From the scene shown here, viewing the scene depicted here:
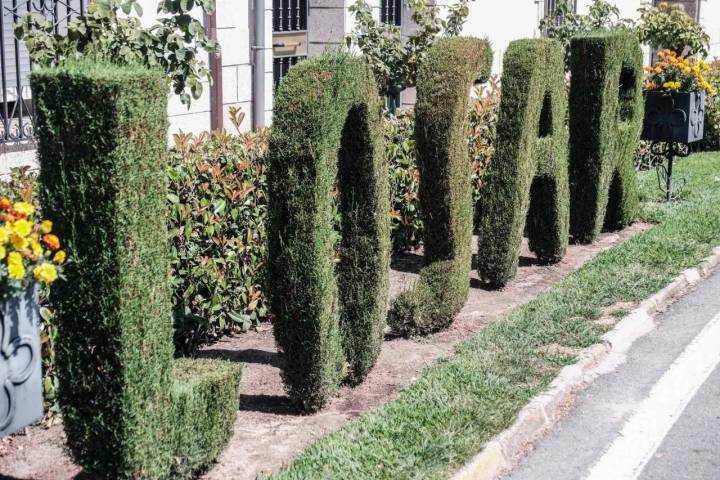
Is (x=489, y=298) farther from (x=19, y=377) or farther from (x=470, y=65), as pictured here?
(x=19, y=377)

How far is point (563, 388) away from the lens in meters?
6.54

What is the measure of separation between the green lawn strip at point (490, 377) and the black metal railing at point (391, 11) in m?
6.86

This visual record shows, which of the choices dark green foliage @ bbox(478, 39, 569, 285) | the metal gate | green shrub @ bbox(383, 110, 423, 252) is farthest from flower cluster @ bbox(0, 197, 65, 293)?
the metal gate

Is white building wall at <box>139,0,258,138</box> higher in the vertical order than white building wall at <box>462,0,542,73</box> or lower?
lower

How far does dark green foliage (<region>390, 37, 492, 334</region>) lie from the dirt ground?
13.5 inches

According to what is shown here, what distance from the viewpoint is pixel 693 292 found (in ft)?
30.2

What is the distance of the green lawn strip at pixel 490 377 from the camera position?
17.4 feet

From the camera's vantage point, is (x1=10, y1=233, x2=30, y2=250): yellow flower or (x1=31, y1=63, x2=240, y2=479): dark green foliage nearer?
(x1=10, y1=233, x2=30, y2=250): yellow flower

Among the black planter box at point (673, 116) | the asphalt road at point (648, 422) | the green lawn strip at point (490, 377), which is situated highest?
the black planter box at point (673, 116)

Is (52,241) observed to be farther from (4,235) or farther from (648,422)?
(648,422)

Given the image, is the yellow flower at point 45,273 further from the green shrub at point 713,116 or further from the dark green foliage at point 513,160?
the green shrub at point 713,116

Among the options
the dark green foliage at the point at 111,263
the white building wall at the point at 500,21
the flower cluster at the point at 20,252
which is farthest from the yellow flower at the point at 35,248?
the white building wall at the point at 500,21

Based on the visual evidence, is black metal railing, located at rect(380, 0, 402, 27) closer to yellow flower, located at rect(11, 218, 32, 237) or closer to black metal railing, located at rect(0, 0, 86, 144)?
black metal railing, located at rect(0, 0, 86, 144)

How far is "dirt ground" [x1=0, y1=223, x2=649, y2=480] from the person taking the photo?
17.7ft
